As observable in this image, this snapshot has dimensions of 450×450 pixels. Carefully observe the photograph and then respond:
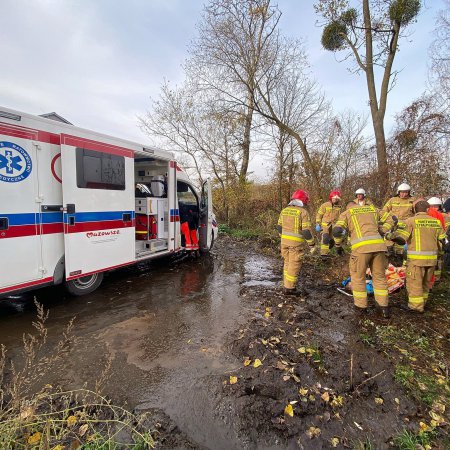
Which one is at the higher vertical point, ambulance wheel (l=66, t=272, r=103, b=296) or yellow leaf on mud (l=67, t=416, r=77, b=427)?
ambulance wheel (l=66, t=272, r=103, b=296)

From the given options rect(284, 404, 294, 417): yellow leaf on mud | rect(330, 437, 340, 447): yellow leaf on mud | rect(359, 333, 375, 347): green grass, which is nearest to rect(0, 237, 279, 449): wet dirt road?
rect(284, 404, 294, 417): yellow leaf on mud

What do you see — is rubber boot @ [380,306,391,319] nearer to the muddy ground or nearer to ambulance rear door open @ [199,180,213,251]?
the muddy ground

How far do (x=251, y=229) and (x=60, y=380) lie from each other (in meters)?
10.3

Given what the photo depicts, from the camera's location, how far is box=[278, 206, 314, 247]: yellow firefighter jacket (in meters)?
4.87

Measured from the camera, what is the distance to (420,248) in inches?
163

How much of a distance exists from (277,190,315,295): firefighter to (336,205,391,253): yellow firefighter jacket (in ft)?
2.35

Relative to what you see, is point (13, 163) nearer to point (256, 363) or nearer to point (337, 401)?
point (256, 363)

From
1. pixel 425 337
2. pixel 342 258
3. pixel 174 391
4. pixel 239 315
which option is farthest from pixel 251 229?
pixel 174 391

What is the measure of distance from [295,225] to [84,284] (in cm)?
395

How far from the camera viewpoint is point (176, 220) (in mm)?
6793

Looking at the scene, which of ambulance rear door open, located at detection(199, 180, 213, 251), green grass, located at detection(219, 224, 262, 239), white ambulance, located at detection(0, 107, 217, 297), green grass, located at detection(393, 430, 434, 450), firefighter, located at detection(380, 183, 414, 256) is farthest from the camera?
green grass, located at detection(219, 224, 262, 239)

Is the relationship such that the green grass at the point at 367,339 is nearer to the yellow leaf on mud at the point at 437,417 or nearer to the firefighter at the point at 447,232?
the yellow leaf on mud at the point at 437,417

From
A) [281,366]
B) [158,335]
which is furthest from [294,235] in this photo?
[158,335]

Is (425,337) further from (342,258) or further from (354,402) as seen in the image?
(342,258)
